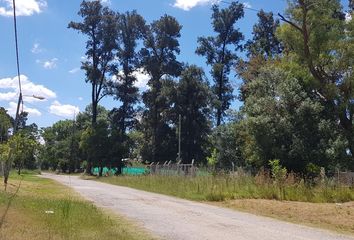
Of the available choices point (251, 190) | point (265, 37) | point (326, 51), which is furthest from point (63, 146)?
point (251, 190)

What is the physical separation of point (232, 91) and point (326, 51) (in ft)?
133

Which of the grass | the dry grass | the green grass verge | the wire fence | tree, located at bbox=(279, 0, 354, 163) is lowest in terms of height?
the grass

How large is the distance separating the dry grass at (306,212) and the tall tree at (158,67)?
50436 mm

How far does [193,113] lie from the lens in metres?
73.2

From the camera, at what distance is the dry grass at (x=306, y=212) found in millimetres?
18500

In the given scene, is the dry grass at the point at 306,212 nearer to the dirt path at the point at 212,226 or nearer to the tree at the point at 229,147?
the dirt path at the point at 212,226

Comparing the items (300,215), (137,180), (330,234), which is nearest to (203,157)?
(137,180)

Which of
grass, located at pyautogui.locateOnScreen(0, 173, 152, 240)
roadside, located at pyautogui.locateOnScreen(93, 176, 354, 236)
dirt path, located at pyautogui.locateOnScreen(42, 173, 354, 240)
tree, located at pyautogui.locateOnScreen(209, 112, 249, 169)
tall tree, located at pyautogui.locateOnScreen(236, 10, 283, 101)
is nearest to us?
grass, located at pyautogui.locateOnScreen(0, 173, 152, 240)

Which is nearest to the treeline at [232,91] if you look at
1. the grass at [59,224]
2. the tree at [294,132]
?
the tree at [294,132]

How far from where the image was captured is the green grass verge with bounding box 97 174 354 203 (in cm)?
2567

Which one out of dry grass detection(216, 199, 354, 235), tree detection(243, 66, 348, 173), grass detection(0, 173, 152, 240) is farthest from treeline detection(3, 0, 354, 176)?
grass detection(0, 173, 152, 240)

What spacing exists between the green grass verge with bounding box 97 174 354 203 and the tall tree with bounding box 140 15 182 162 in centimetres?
4091

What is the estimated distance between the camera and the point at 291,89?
36469 mm

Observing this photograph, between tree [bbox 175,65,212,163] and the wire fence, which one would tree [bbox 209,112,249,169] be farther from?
tree [bbox 175,65,212,163]
